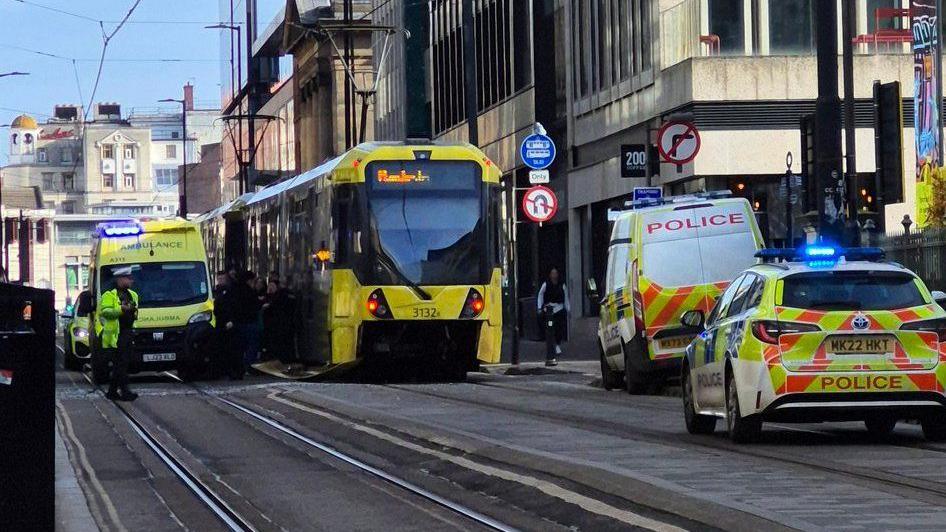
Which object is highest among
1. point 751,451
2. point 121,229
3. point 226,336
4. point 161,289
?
point 121,229

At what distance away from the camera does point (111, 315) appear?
27.5 m

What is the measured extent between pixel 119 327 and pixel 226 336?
733cm

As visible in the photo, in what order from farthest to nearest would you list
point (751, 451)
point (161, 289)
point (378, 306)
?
point (161, 289), point (378, 306), point (751, 451)

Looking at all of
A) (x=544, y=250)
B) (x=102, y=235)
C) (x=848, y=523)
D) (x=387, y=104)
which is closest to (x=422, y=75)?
(x=387, y=104)

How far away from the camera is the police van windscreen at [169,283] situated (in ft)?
116

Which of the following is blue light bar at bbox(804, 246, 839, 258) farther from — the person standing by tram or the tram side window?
the person standing by tram

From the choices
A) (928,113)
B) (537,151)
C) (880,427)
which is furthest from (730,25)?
(880,427)

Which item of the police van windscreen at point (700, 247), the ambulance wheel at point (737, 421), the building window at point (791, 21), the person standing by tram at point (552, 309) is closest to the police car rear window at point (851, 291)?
the ambulance wheel at point (737, 421)

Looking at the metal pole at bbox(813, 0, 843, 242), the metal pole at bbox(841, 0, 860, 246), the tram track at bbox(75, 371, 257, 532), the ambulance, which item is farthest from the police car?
the ambulance

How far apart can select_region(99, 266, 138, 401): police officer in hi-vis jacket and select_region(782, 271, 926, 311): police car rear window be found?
12.9 m

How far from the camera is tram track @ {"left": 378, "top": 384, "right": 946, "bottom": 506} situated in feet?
41.1

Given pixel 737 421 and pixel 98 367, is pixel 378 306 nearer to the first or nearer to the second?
pixel 98 367

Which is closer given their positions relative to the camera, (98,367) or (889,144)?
(889,144)

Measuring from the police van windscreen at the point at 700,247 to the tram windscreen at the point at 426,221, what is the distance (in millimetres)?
5867
